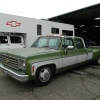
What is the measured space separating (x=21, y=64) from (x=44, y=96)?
117cm

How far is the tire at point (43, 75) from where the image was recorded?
381cm

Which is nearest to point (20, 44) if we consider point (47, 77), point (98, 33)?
point (47, 77)

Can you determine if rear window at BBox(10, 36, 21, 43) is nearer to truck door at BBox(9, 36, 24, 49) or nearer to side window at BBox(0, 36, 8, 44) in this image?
truck door at BBox(9, 36, 24, 49)

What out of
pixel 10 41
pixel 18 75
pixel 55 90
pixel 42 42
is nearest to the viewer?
pixel 18 75

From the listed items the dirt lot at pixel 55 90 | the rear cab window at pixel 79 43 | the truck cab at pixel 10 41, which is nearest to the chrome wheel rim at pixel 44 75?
the dirt lot at pixel 55 90

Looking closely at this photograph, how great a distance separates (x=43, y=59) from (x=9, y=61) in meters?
1.21

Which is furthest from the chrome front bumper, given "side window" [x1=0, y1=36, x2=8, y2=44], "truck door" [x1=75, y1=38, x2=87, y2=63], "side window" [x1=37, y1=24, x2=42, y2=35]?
"side window" [x1=37, y1=24, x2=42, y2=35]

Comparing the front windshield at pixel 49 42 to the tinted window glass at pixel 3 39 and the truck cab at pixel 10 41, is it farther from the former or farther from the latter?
the tinted window glass at pixel 3 39

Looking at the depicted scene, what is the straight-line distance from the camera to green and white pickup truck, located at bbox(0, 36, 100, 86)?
352 centimetres

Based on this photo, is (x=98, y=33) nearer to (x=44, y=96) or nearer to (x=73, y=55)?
(x=73, y=55)

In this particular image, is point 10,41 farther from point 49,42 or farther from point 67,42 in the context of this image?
point 67,42

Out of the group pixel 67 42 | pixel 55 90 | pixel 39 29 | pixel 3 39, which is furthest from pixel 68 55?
pixel 39 29

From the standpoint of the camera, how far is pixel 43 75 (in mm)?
3943

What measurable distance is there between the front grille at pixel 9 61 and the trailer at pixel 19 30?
139 inches
